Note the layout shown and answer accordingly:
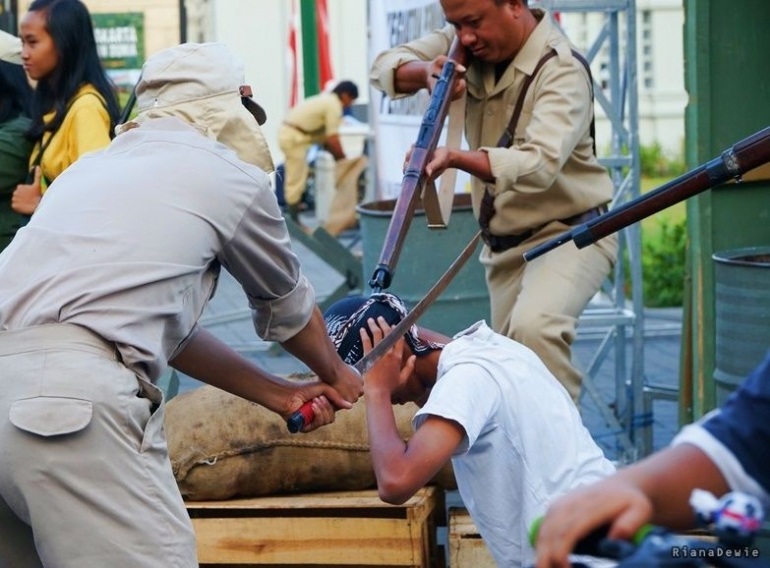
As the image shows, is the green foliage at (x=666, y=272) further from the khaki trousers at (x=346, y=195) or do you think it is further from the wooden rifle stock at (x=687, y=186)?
the wooden rifle stock at (x=687, y=186)

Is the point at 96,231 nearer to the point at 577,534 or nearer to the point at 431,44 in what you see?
the point at 577,534

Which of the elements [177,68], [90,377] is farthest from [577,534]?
[177,68]

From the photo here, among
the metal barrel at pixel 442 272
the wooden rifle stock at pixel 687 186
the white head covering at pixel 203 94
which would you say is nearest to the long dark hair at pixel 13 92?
the metal barrel at pixel 442 272

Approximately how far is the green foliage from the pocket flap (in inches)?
319

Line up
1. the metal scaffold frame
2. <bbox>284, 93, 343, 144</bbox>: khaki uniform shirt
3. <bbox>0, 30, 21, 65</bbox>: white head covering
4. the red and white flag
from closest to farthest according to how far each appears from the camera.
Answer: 1. <bbox>0, 30, 21, 65</bbox>: white head covering
2. the metal scaffold frame
3. <bbox>284, 93, 343, 144</bbox>: khaki uniform shirt
4. the red and white flag

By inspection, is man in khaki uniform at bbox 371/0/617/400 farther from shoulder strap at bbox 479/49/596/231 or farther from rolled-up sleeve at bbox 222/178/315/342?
rolled-up sleeve at bbox 222/178/315/342

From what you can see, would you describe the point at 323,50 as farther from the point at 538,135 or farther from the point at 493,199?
the point at 538,135

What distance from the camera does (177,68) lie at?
3.30 m

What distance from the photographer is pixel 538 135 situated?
4.59 metres

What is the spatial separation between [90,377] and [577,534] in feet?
4.92

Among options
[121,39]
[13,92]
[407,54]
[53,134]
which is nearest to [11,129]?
[13,92]

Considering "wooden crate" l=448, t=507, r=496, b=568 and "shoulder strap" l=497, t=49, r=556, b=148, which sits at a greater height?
"shoulder strap" l=497, t=49, r=556, b=148

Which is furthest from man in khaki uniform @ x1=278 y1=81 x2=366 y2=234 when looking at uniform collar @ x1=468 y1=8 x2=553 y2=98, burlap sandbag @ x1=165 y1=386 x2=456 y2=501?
burlap sandbag @ x1=165 y1=386 x2=456 y2=501

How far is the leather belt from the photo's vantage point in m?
4.96
